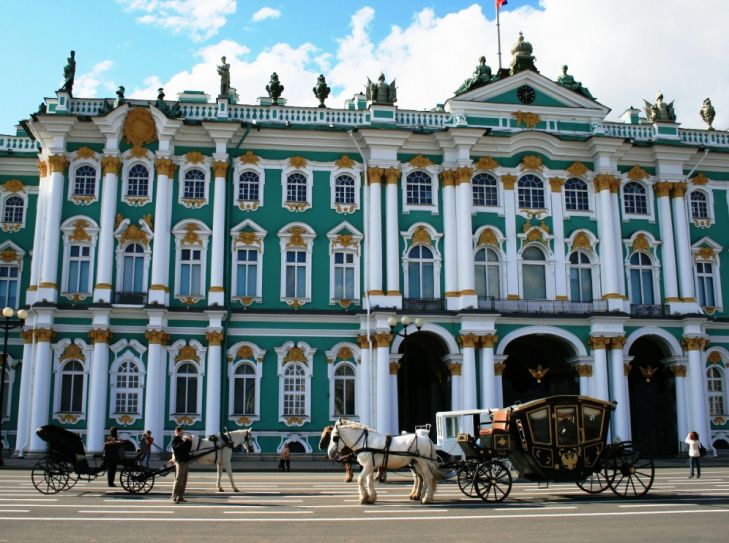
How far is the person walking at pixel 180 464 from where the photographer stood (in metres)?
18.8

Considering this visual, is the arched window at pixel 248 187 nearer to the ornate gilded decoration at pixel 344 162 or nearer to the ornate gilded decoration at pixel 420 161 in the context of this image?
the ornate gilded decoration at pixel 344 162

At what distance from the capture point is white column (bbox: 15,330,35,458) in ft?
115

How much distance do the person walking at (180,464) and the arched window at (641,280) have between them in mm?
27490

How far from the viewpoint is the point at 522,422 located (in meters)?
19.4

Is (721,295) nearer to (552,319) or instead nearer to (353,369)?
(552,319)

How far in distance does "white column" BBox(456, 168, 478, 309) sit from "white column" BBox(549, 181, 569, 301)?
4249mm

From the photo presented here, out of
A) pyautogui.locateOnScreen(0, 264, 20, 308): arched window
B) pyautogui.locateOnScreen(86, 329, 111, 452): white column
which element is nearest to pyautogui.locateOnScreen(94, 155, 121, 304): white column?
pyautogui.locateOnScreen(86, 329, 111, 452): white column

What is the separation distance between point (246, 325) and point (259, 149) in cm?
866

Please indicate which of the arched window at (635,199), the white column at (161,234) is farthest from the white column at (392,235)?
the arched window at (635,199)

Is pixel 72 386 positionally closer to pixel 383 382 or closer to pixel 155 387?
pixel 155 387

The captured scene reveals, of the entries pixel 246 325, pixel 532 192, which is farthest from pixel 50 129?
pixel 532 192

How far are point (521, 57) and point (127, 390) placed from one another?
2598 centimetres

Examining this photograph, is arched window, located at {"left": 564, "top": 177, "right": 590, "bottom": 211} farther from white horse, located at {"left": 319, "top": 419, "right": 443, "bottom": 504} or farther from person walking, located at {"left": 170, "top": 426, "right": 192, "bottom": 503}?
person walking, located at {"left": 170, "top": 426, "right": 192, "bottom": 503}

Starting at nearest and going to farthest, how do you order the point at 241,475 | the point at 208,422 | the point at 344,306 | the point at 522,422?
the point at 522,422 → the point at 241,475 → the point at 208,422 → the point at 344,306
